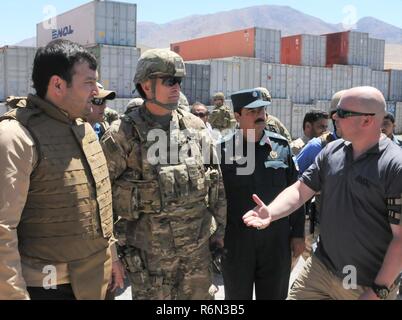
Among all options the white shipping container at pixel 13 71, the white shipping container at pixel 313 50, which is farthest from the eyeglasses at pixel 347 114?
the white shipping container at pixel 313 50

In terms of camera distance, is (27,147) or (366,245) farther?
(366,245)

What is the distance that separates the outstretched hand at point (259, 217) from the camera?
242 cm

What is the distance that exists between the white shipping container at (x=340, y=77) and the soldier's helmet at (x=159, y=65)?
857 inches

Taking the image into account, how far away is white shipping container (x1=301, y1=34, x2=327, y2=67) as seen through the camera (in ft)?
83.0

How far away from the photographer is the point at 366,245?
2303 mm

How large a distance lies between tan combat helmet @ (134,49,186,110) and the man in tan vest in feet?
1.89

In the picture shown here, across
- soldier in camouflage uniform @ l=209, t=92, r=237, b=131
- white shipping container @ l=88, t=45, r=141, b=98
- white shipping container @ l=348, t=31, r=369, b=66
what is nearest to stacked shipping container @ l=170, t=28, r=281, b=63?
white shipping container @ l=348, t=31, r=369, b=66

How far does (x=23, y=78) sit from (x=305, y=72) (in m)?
13.6

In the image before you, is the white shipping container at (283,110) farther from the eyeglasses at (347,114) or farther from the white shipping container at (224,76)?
the eyeglasses at (347,114)

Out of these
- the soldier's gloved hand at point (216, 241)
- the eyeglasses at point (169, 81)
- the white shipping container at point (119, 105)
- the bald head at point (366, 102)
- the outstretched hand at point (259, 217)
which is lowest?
the soldier's gloved hand at point (216, 241)

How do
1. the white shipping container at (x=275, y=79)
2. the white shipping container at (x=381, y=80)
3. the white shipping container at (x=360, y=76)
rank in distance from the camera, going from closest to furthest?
1. the white shipping container at (x=275, y=79)
2. the white shipping container at (x=360, y=76)
3. the white shipping container at (x=381, y=80)

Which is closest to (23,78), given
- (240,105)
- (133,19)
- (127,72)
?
(127,72)

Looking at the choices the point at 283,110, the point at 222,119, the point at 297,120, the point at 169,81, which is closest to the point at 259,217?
the point at 169,81
